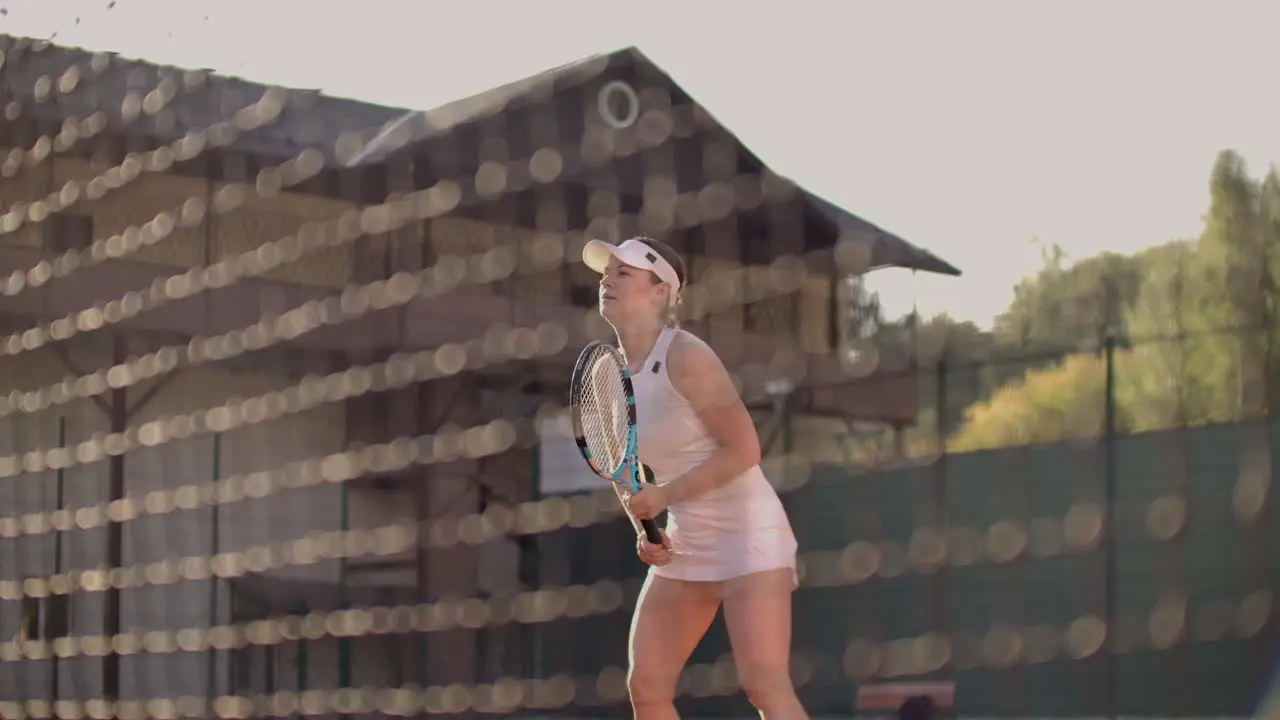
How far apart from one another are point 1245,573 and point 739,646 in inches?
195

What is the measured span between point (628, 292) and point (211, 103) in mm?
3809

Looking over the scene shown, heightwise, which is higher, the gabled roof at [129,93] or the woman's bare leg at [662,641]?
the gabled roof at [129,93]

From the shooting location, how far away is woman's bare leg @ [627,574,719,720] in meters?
3.66

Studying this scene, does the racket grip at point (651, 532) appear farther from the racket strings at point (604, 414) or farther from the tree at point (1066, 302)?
the tree at point (1066, 302)

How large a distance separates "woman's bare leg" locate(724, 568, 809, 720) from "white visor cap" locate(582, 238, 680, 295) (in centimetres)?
58

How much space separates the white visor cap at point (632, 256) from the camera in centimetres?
353

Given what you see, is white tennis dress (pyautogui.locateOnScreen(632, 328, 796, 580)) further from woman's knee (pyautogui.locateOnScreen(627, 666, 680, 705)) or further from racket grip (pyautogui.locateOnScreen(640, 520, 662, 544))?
woman's knee (pyautogui.locateOnScreen(627, 666, 680, 705))

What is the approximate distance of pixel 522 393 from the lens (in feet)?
31.0

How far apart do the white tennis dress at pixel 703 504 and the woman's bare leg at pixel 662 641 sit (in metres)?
0.08

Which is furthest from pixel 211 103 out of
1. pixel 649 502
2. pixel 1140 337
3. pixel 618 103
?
pixel 618 103

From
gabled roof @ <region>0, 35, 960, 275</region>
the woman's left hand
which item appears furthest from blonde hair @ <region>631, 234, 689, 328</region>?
the woman's left hand

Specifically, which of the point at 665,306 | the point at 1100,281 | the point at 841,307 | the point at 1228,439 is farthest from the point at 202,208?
the point at 1228,439

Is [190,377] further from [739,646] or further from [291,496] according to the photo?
[739,646]

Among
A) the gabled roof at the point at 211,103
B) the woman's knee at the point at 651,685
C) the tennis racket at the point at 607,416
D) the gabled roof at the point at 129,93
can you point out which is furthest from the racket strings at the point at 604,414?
the gabled roof at the point at 129,93
